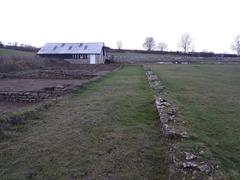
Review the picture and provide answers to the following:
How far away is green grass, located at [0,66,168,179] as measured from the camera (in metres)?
5.45

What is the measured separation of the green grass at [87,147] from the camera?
545 cm

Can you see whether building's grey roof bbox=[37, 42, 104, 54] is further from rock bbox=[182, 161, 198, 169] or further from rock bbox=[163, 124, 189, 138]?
rock bbox=[182, 161, 198, 169]

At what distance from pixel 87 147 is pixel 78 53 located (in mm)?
51719

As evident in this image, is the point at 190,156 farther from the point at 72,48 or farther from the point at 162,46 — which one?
the point at 162,46

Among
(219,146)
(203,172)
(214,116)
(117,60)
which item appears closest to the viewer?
(203,172)

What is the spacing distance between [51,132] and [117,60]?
55122mm

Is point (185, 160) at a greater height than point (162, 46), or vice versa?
point (162, 46)

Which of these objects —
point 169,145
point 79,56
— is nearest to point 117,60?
point 79,56

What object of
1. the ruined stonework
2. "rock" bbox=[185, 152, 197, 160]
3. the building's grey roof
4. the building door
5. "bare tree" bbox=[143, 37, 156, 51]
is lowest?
the ruined stonework

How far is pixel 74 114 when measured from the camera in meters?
Result: 10.3

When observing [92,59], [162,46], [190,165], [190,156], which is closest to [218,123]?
[190,156]

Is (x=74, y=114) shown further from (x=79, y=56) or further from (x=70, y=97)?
(x=79, y=56)

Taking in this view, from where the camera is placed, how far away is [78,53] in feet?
187

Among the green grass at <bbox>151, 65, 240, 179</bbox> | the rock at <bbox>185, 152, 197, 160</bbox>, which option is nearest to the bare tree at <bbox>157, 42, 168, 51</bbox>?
the green grass at <bbox>151, 65, 240, 179</bbox>
